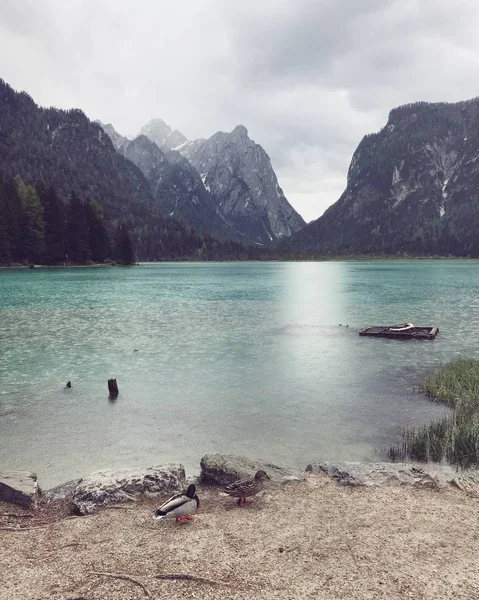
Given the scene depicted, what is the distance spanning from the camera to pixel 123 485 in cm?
1266

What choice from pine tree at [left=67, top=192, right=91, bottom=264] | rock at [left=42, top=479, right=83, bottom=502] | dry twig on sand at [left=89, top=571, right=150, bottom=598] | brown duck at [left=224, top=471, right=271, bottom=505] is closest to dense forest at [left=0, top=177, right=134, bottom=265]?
pine tree at [left=67, top=192, right=91, bottom=264]

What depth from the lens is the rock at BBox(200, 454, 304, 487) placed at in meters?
13.3

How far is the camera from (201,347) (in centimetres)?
3678

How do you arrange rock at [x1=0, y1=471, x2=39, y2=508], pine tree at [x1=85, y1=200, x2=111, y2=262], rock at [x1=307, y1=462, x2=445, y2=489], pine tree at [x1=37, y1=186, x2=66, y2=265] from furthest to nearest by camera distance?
pine tree at [x1=85, y1=200, x2=111, y2=262], pine tree at [x1=37, y1=186, x2=66, y2=265], rock at [x1=307, y1=462, x2=445, y2=489], rock at [x1=0, y1=471, x2=39, y2=508]

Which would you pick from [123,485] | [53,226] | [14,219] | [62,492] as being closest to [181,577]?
[123,485]

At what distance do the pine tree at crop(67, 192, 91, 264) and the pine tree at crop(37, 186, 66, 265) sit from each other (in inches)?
114

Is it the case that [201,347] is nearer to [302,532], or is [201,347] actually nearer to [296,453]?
[296,453]

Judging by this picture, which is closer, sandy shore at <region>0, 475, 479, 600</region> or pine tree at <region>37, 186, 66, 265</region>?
sandy shore at <region>0, 475, 479, 600</region>

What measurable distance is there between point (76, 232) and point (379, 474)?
16393 cm

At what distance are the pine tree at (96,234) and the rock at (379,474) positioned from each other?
16975cm

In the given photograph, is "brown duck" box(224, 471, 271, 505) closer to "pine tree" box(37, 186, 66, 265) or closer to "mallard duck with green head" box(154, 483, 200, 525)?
"mallard duck with green head" box(154, 483, 200, 525)

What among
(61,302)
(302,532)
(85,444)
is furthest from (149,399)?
(61,302)

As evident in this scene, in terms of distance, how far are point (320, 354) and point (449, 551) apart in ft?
83.1

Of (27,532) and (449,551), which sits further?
(27,532)
